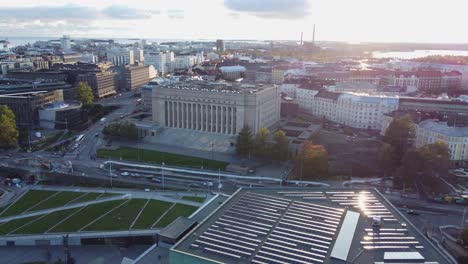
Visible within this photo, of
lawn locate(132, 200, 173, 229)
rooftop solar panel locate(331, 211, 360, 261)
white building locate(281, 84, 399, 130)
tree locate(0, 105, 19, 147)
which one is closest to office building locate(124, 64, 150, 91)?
tree locate(0, 105, 19, 147)

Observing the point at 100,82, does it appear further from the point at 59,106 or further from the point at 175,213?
the point at 175,213

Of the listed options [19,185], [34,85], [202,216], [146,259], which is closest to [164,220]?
[202,216]

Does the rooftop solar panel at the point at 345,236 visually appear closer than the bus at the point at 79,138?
Yes

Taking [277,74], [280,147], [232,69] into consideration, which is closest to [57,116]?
[280,147]

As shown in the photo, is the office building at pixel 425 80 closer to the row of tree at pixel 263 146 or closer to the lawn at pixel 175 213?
the row of tree at pixel 263 146

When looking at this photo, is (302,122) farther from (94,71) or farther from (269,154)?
(94,71)

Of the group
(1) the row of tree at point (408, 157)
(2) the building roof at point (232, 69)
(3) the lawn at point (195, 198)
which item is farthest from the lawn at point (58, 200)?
(2) the building roof at point (232, 69)
